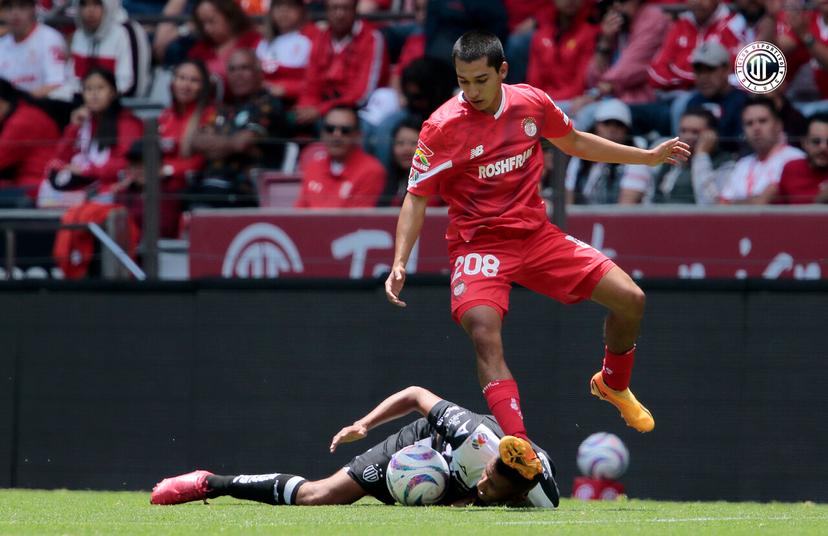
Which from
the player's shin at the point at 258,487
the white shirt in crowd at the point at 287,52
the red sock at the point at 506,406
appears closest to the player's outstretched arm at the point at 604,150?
the red sock at the point at 506,406

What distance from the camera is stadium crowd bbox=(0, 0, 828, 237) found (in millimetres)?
9977

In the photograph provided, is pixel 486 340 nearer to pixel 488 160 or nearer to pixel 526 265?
pixel 526 265

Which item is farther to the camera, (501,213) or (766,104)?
(766,104)

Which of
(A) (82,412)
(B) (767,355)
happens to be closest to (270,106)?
(A) (82,412)

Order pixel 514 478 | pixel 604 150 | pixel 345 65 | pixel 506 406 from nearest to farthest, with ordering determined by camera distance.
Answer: pixel 514 478 < pixel 506 406 < pixel 604 150 < pixel 345 65

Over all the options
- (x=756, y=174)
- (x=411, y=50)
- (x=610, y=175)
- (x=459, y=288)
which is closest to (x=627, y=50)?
(x=610, y=175)

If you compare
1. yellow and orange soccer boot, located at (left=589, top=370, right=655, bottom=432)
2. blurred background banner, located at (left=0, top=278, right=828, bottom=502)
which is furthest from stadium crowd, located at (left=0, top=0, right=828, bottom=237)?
yellow and orange soccer boot, located at (left=589, top=370, right=655, bottom=432)

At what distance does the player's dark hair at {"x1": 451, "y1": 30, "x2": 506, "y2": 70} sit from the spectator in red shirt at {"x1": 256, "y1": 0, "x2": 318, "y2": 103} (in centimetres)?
568

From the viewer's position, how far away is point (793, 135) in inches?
392

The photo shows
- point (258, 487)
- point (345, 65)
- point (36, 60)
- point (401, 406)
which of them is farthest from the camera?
A: point (36, 60)

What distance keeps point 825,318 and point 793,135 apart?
1553 mm

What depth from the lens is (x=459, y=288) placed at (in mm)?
7391

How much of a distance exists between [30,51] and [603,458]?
761 centimetres

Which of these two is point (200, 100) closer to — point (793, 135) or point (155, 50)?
point (155, 50)
